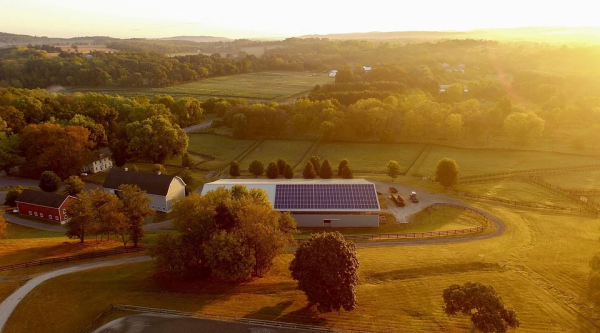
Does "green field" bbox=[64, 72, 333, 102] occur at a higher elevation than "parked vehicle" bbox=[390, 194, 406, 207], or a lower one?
higher

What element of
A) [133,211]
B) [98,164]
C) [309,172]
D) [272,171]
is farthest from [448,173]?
[98,164]

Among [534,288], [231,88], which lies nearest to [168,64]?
[231,88]

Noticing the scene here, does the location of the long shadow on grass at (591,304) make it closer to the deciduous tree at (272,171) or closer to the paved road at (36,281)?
the paved road at (36,281)

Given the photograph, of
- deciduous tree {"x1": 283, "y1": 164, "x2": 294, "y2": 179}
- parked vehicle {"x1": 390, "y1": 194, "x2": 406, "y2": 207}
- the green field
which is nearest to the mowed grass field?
parked vehicle {"x1": 390, "y1": 194, "x2": 406, "y2": 207}

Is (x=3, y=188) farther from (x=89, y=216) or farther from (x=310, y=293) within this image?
(x=310, y=293)

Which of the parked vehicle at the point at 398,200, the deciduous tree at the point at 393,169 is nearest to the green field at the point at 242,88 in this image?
the deciduous tree at the point at 393,169

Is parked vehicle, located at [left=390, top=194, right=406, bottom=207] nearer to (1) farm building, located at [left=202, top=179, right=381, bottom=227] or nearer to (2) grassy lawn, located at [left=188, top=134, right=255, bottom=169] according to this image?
(1) farm building, located at [left=202, top=179, right=381, bottom=227]

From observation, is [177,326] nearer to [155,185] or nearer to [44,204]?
[155,185]
